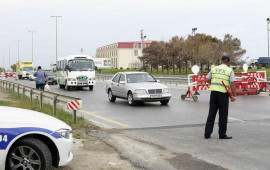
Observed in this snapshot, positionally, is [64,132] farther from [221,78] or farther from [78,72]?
[78,72]

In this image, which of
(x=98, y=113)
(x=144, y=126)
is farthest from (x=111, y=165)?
(x=98, y=113)

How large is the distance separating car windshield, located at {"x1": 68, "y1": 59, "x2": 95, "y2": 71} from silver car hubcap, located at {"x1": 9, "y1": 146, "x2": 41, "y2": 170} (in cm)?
2534

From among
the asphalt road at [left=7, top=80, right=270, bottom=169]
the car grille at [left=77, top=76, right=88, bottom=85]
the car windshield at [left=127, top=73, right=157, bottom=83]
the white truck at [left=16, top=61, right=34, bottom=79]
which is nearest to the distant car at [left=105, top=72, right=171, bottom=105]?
the car windshield at [left=127, top=73, right=157, bottom=83]

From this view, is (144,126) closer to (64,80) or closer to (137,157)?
(137,157)

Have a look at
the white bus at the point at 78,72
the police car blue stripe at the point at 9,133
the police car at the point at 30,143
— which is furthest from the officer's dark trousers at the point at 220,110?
the white bus at the point at 78,72

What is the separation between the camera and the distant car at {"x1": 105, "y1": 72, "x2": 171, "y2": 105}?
1598 cm

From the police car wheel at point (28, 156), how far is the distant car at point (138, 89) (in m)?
10.7

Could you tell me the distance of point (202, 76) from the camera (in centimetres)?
2086

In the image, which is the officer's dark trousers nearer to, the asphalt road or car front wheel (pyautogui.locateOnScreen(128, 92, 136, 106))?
the asphalt road

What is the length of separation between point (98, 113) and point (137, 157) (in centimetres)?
733

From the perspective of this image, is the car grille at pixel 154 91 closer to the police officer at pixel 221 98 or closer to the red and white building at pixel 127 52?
the police officer at pixel 221 98

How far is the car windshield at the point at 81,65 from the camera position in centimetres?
3033

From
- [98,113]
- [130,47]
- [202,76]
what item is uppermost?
[130,47]

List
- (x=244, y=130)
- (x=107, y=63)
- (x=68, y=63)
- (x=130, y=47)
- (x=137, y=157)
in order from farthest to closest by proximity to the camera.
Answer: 1. (x=130, y=47)
2. (x=107, y=63)
3. (x=68, y=63)
4. (x=244, y=130)
5. (x=137, y=157)
